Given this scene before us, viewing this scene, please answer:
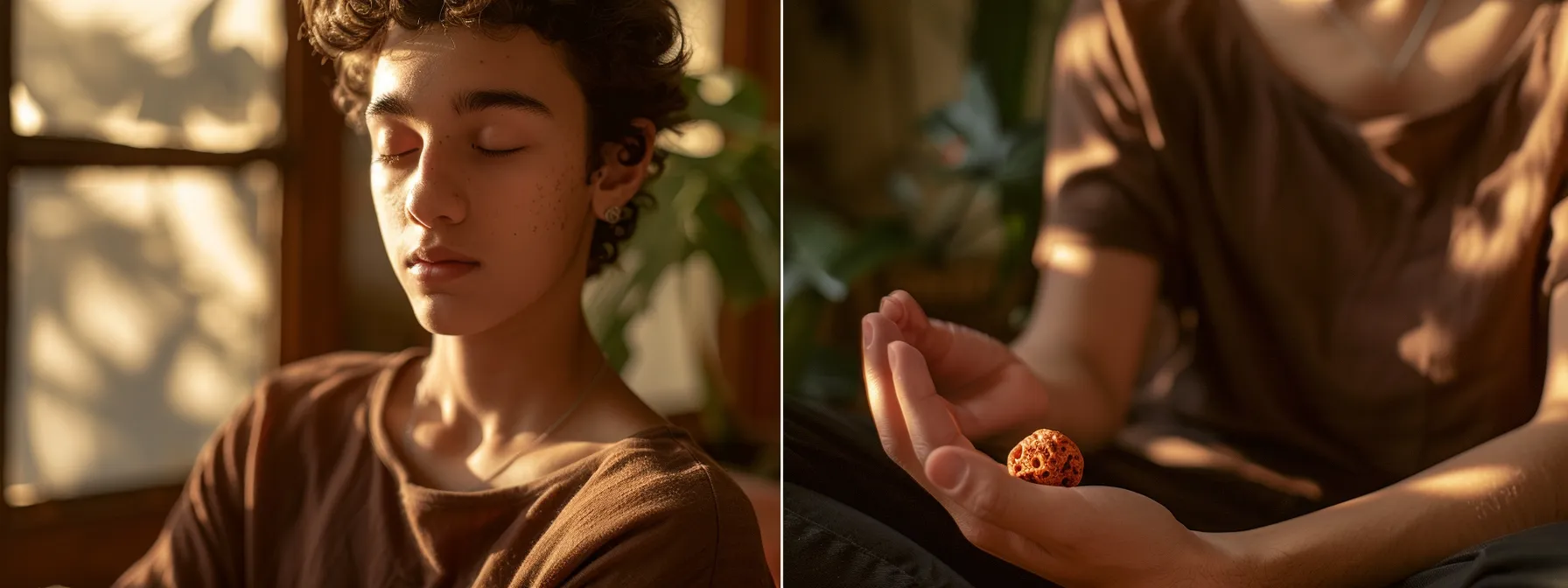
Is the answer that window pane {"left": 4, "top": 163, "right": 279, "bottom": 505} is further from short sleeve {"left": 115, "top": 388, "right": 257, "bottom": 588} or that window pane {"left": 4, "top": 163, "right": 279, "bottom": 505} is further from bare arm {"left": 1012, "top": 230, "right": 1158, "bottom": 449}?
bare arm {"left": 1012, "top": 230, "right": 1158, "bottom": 449}

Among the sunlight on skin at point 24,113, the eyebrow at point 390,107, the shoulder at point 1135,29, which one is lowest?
the sunlight on skin at point 24,113

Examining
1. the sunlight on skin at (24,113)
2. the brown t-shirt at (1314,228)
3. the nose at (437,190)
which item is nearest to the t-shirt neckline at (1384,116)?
the brown t-shirt at (1314,228)

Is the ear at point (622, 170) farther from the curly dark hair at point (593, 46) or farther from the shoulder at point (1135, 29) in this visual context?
the shoulder at point (1135, 29)

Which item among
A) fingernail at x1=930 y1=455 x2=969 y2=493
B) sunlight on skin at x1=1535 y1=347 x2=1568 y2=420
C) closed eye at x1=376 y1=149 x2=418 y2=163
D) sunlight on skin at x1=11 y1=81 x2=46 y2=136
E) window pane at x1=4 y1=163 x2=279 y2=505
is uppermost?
closed eye at x1=376 y1=149 x2=418 y2=163

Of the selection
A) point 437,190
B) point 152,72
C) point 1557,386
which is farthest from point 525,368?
point 152,72

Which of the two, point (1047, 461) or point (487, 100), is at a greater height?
point (487, 100)

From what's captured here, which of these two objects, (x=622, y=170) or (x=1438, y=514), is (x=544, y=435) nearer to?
(x=622, y=170)

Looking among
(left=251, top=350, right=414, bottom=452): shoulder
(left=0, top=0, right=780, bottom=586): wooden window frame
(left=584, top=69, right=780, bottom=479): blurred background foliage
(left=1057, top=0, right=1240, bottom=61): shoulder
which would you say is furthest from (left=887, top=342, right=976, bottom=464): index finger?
(left=0, top=0, right=780, bottom=586): wooden window frame
